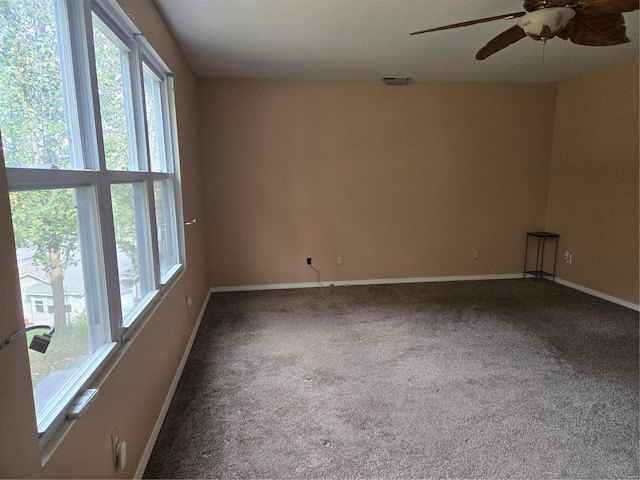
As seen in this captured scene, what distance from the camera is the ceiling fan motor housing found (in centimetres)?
173

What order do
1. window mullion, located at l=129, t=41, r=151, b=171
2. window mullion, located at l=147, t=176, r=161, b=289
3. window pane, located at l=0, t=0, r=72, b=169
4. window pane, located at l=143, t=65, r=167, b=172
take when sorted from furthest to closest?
1. window pane, located at l=143, t=65, r=167, b=172
2. window mullion, located at l=147, t=176, r=161, b=289
3. window mullion, located at l=129, t=41, r=151, b=171
4. window pane, located at l=0, t=0, r=72, b=169

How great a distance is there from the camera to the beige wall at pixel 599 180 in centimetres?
351

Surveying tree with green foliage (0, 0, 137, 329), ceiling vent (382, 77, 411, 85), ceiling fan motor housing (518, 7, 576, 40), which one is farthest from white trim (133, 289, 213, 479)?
ceiling vent (382, 77, 411, 85)

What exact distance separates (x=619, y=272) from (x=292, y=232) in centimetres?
362

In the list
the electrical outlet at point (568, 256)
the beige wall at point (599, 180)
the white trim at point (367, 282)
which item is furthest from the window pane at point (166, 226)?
the electrical outlet at point (568, 256)

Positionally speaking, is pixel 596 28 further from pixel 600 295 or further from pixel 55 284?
pixel 600 295

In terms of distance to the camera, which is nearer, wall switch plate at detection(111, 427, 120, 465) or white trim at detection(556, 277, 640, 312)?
wall switch plate at detection(111, 427, 120, 465)

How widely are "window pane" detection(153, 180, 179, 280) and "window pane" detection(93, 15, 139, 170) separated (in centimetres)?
50

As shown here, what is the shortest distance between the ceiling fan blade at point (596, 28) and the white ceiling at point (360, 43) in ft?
1.54

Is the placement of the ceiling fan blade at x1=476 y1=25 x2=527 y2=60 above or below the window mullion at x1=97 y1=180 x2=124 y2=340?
above

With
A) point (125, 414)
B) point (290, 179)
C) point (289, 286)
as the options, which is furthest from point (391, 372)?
point (290, 179)

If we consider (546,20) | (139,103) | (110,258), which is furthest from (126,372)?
(546,20)

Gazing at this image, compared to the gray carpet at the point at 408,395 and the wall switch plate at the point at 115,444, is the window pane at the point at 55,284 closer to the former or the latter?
the wall switch plate at the point at 115,444

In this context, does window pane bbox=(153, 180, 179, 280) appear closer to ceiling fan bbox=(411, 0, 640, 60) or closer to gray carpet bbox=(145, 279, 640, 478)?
gray carpet bbox=(145, 279, 640, 478)
